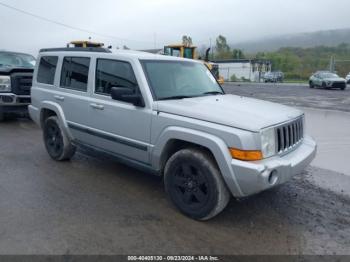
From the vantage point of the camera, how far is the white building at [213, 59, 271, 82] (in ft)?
162

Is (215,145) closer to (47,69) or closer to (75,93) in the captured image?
(75,93)

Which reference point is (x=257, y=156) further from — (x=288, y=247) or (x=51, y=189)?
(x=51, y=189)

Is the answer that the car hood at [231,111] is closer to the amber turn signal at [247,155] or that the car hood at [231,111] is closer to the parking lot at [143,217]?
the amber turn signal at [247,155]

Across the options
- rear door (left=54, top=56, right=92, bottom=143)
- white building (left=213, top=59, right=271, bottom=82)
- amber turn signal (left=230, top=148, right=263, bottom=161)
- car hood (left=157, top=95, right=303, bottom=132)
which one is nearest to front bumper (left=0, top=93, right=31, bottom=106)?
rear door (left=54, top=56, right=92, bottom=143)

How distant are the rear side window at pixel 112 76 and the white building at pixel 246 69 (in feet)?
148

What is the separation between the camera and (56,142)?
5.80 metres

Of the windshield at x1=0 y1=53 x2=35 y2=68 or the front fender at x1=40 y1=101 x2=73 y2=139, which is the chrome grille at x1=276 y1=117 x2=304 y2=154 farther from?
the windshield at x1=0 y1=53 x2=35 y2=68

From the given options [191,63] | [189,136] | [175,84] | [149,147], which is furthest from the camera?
[191,63]

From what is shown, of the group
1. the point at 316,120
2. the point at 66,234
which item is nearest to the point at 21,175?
the point at 66,234

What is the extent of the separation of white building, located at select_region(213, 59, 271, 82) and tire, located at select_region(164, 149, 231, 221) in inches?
1803

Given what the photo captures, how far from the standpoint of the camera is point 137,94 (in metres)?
4.17

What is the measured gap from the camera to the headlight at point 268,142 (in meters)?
3.42

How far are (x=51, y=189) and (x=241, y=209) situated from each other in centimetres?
259

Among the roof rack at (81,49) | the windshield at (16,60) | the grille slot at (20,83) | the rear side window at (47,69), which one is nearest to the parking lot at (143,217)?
the rear side window at (47,69)
